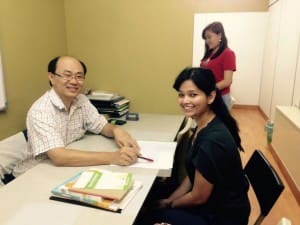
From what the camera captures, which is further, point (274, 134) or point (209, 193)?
point (274, 134)

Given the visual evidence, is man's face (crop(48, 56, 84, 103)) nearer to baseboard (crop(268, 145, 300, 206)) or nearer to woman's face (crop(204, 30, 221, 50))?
woman's face (crop(204, 30, 221, 50))

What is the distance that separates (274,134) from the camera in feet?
11.1

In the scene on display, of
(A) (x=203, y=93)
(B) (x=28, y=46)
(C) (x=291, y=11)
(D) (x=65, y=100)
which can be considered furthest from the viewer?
(C) (x=291, y=11)

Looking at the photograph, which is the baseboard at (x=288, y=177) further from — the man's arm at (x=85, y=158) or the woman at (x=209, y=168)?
the man's arm at (x=85, y=158)

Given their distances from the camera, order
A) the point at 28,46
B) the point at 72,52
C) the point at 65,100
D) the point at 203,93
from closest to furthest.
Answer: the point at 203,93 → the point at 65,100 → the point at 28,46 → the point at 72,52

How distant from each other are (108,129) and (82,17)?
1086mm

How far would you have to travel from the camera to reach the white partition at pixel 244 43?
5.51 metres

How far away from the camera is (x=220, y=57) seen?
2682 millimetres

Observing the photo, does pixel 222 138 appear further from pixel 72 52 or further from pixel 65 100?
pixel 72 52

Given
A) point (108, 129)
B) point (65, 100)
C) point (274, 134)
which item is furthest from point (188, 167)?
point (274, 134)

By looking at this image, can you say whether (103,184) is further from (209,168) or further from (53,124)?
(53,124)

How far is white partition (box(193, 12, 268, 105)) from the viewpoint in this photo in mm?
5508

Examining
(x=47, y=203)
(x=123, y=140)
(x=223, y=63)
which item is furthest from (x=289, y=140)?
(x=47, y=203)

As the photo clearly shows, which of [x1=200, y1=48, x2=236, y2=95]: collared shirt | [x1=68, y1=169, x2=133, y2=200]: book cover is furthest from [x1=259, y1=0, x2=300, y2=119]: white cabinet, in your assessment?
[x1=68, y1=169, x2=133, y2=200]: book cover
